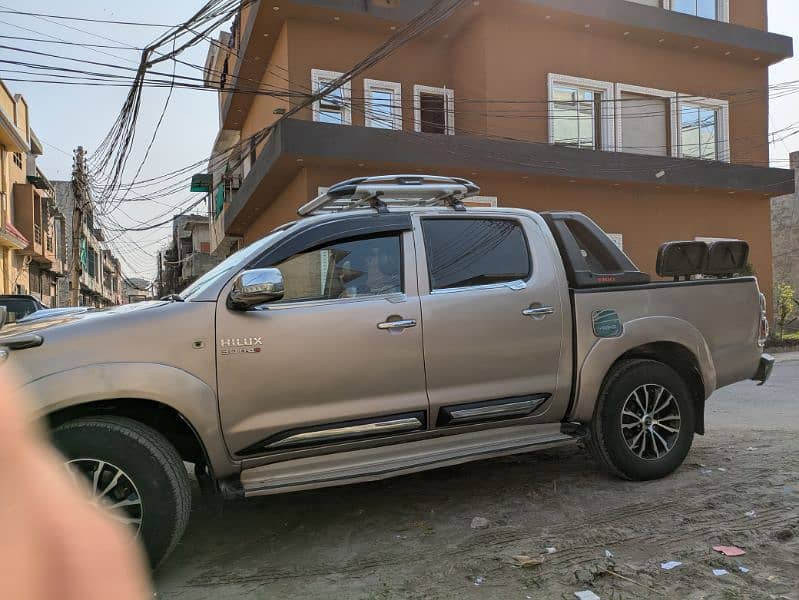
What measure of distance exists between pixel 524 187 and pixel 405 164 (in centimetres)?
327

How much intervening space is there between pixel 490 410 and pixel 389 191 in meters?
1.63

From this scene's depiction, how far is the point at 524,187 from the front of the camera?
14375 mm

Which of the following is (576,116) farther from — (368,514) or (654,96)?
(368,514)

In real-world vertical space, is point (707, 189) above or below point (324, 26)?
below

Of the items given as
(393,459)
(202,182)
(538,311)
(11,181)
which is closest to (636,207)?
(538,311)

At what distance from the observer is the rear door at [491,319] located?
390 cm

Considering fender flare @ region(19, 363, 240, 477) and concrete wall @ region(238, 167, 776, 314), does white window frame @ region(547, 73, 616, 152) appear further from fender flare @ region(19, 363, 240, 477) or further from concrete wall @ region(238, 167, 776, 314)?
fender flare @ region(19, 363, 240, 477)

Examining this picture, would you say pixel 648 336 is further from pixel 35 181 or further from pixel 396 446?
pixel 35 181

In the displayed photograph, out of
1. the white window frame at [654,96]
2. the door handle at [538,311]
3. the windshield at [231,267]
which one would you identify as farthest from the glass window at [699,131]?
the windshield at [231,267]

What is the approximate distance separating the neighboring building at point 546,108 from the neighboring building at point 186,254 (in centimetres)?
1269

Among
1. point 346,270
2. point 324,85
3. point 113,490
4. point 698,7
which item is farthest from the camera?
point 698,7

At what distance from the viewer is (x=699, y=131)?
17031mm

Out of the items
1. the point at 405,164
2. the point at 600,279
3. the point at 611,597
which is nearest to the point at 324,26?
the point at 405,164

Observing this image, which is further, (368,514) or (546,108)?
(546,108)
